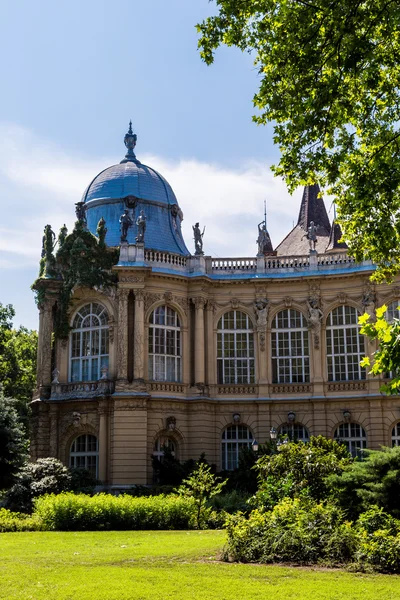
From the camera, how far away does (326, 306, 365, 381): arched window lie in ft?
126

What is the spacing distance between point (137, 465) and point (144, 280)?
859cm

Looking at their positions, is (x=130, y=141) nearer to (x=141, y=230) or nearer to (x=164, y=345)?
(x=141, y=230)

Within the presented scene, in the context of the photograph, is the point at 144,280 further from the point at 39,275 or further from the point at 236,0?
the point at 236,0

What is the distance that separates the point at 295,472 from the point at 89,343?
18535mm

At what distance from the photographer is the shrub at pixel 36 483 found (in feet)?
99.1

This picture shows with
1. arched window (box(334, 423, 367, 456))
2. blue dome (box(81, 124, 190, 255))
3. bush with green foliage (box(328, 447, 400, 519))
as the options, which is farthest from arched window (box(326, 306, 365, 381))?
bush with green foliage (box(328, 447, 400, 519))

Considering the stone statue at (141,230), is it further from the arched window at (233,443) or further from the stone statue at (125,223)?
the arched window at (233,443)

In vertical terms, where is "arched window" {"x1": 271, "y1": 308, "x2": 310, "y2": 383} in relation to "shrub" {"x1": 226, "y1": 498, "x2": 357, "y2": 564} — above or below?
above

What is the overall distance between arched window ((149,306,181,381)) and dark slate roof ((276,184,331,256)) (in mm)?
14629

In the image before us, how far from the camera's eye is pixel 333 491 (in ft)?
64.4

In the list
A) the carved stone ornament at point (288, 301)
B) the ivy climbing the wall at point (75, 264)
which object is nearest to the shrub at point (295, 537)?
the carved stone ornament at point (288, 301)

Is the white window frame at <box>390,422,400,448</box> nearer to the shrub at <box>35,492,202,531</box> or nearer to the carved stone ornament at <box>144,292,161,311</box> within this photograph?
the carved stone ornament at <box>144,292,161,311</box>

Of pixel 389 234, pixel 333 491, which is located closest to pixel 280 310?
pixel 333 491

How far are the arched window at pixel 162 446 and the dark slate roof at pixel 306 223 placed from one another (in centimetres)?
1794
